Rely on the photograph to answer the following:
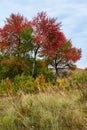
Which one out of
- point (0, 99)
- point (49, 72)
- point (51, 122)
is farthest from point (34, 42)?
point (51, 122)

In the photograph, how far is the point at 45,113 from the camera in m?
7.23

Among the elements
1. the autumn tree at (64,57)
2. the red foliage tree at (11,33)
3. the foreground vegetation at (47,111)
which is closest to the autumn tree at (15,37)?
the red foliage tree at (11,33)

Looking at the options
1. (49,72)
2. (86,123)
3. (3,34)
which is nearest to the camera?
(86,123)

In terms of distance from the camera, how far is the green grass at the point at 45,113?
22.6ft

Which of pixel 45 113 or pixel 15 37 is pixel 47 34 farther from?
pixel 45 113

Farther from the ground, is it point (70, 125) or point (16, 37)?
point (16, 37)

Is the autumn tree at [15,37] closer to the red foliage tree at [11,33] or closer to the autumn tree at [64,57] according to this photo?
the red foliage tree at [11,33]

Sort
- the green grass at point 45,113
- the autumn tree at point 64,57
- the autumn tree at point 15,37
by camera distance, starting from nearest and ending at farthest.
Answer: the green grass at point 45,113 → the autumn tree at point 15,37 → the autumn tree at point 64,57

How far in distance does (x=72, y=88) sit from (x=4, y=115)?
7.69 ft

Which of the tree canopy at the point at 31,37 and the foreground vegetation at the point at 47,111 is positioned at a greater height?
the tree canopy at the point at 31,37

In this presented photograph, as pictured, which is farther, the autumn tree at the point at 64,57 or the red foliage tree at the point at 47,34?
the autumn tree at the point at 64,57

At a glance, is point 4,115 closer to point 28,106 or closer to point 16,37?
point 28,106

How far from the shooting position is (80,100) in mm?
8109

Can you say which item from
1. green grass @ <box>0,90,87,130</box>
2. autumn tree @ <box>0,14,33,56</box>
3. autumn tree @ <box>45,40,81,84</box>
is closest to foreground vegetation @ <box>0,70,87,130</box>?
green grass @ <box>0,90,87,130</box>
